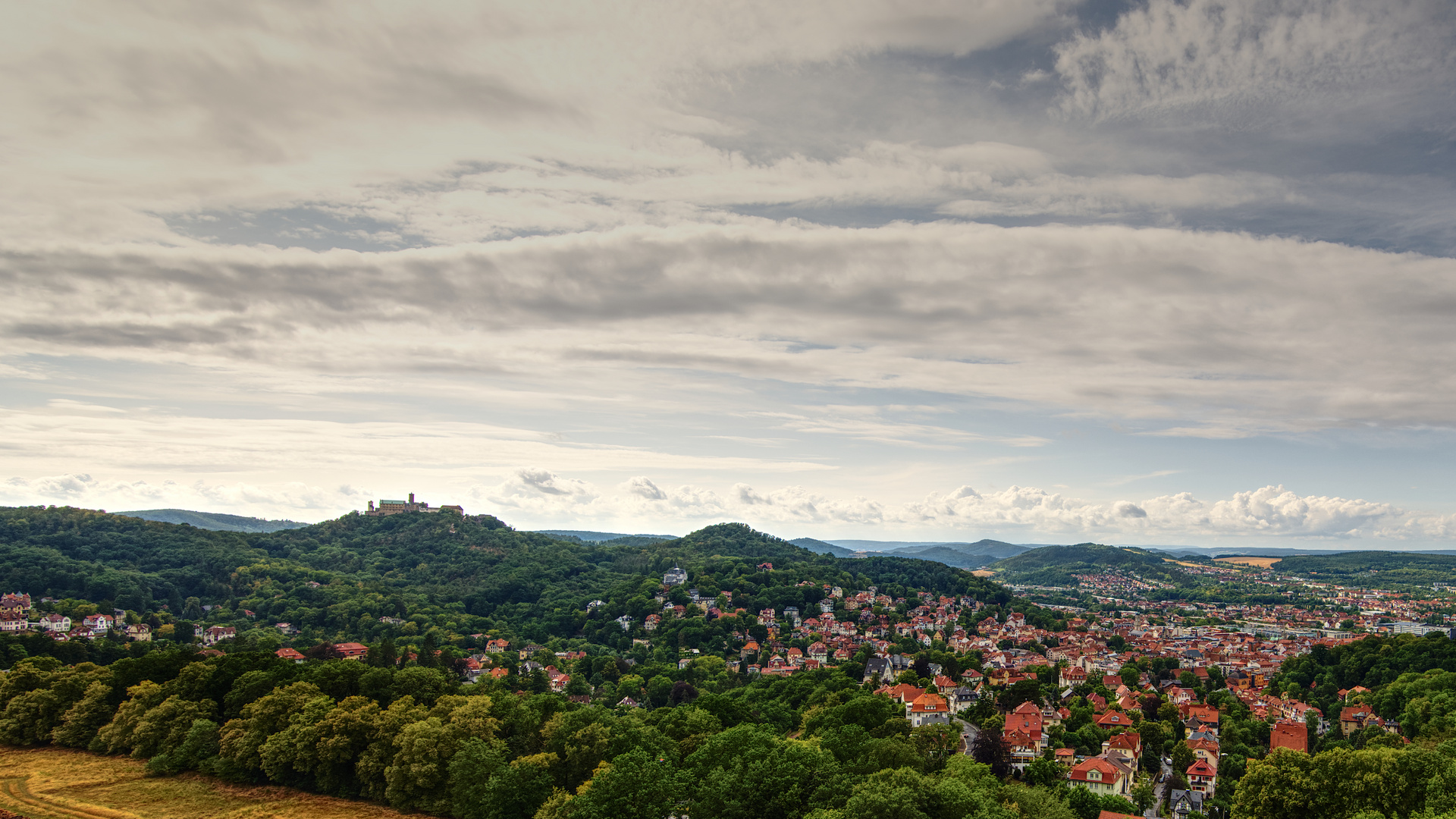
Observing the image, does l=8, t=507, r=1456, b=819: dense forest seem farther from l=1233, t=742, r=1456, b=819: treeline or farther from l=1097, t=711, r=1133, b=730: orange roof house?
l=1097, t=711, r=1133, b=730: orange roof house

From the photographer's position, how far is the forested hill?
338ft

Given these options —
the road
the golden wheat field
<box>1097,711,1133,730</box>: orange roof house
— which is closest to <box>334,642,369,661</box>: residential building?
the golden wheat field

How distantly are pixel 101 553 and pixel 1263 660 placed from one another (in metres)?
159

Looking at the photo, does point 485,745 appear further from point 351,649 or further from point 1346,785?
point 351,649

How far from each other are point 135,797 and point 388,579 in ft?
353

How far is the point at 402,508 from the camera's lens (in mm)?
183875

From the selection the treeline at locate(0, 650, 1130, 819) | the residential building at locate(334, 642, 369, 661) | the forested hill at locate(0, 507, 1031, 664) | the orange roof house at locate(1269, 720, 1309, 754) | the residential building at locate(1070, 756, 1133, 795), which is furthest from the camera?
the forested hill at locate(0, 507, 1031, 664)

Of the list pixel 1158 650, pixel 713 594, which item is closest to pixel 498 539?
pixel 713 594

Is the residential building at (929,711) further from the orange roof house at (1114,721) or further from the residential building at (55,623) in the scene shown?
the residential building at (55,623)

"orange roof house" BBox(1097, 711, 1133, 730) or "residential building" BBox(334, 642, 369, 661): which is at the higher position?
"orange roof house" BBox(1097, 711, 1133, 730)

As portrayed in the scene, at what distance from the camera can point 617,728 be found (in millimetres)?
38875

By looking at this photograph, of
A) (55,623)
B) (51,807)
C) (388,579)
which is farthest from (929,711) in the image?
(388,579)

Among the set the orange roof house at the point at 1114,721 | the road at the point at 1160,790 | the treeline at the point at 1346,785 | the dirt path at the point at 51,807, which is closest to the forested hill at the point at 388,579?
the dirt path at the point at 51,807

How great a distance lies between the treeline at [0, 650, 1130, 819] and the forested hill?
4463cm
